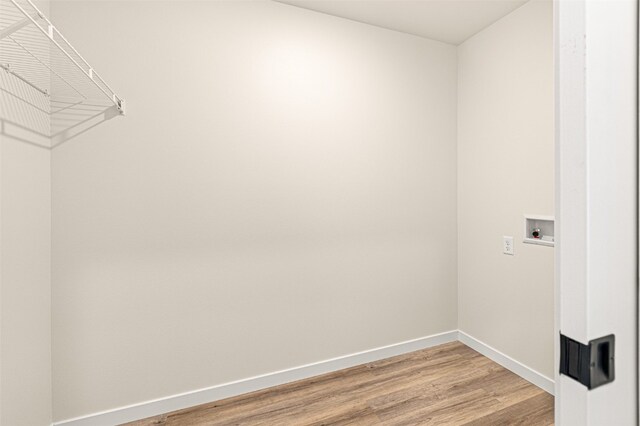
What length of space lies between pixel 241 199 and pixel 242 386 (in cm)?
→ 112

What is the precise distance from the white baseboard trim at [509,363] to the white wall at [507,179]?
33 mm

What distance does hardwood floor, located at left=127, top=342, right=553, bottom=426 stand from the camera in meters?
1.67

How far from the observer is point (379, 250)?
7.35 ft

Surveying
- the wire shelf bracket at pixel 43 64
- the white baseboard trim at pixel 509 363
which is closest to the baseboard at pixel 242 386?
the white baseboard trim at pixel 509 363

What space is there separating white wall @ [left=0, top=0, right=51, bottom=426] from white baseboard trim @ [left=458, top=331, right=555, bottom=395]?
8.59 feet

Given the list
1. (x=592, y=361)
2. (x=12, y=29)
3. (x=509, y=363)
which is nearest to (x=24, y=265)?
(x=12, y=29)

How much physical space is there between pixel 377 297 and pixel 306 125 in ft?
4.20

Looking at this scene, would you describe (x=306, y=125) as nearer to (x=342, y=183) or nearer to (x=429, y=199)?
(x=342, y=183)

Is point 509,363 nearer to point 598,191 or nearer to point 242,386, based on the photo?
point 242,386

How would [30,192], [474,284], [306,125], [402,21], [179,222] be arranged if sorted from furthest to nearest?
[474,284], [402,21], [306,125], [179,222], [30,192]

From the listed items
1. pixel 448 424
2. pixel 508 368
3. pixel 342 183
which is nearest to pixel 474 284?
pixel 508 368

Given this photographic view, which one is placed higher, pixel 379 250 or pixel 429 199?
pixel 429 199

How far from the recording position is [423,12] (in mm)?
2062

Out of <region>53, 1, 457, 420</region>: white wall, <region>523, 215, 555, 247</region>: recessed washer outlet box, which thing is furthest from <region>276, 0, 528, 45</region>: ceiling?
<region>523, 215, 555, 247</region>: recessed washer outlet box
